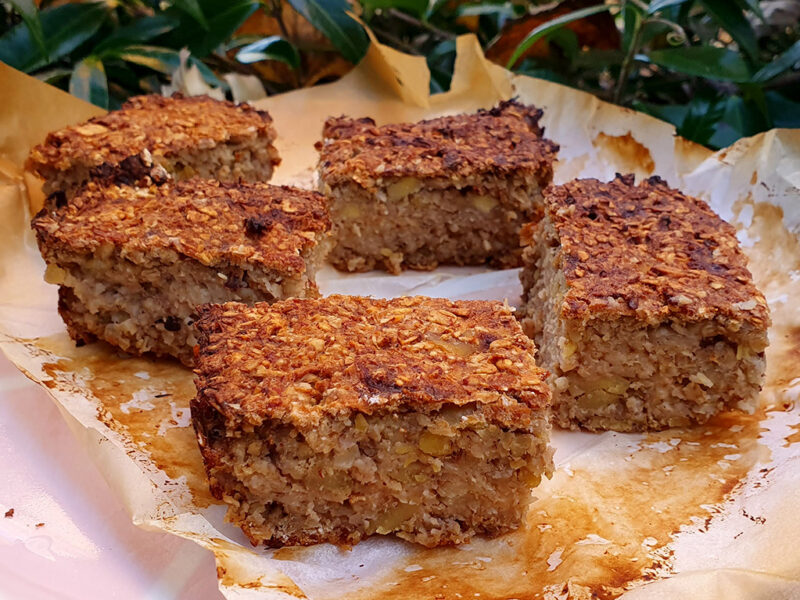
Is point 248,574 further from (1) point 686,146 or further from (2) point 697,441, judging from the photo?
(1) point 686,146

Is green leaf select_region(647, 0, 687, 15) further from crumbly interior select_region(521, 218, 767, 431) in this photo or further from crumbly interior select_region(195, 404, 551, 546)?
crumbly interior select_region(195, 404, 551, 546)

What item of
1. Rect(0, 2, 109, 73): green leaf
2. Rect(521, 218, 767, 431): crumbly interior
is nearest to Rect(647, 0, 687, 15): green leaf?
Rect(521, 218, 767, 431): crumbly interior

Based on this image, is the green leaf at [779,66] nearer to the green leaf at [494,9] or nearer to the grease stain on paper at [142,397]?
the green leaf at [494,9]

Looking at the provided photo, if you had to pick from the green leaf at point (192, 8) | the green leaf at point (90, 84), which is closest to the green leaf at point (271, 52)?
the green leaf at point (192, 8)

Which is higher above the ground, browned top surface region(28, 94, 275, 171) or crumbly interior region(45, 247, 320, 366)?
browned top surface region(28, 94, 275, 171)

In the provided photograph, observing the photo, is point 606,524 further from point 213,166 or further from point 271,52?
point 271,52

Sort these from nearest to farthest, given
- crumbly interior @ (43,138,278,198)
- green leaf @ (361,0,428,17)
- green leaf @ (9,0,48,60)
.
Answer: crumbly interior @ (43,138,278,198) → green leaf @ (9,0,48,60) → green leaf @ (361,0,428,17)

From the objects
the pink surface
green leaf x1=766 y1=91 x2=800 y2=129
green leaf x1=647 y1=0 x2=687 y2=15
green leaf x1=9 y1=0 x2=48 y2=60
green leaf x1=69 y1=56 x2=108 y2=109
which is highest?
green leaf x1=647 y1=0 x2=687 y2=15
